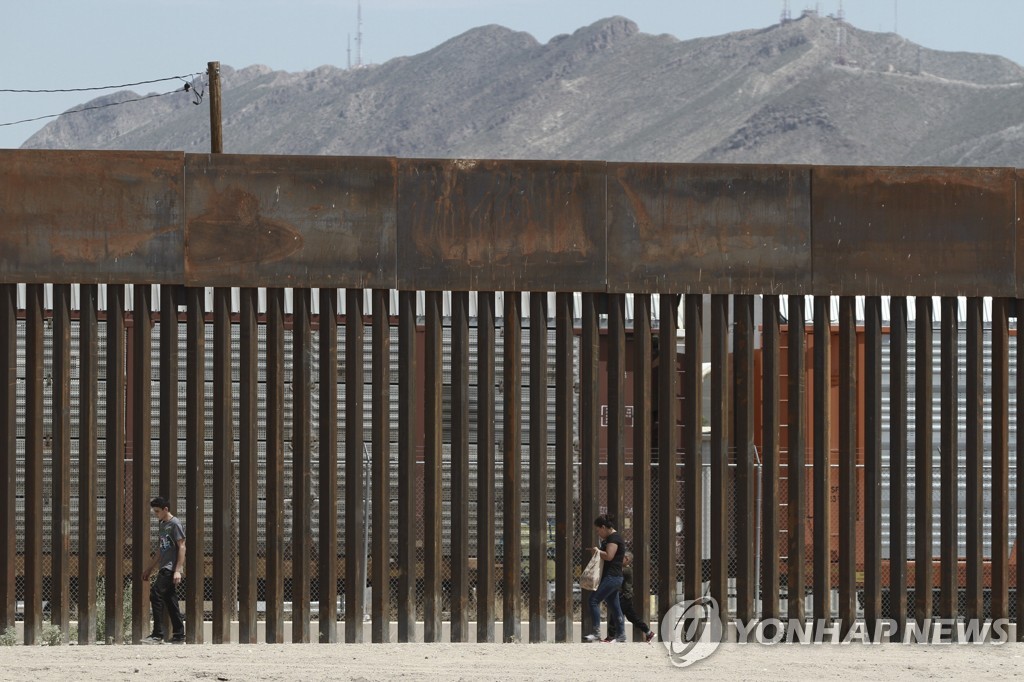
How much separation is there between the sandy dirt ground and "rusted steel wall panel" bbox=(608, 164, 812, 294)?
2.44 meters

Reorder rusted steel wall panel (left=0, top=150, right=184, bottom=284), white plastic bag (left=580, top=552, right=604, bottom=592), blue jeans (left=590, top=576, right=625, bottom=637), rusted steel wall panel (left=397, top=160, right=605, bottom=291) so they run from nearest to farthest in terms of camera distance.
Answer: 1. rusted steel wall panel (left=0, top=150, right=184, bottom=284)
2. rusted steel wall panel (left=397, top=160, right=605, bottom=291)
3. white plastic bag (left=580, top=552, right=604, bottom=592)
4. blue jeans (left=590, top=576, right=625, bottom=637)

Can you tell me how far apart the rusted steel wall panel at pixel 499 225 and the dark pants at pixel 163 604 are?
3.23 metres

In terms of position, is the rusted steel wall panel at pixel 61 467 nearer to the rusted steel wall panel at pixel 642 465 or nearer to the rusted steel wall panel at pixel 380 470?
the rusted steel wall panel at pixel 380 470

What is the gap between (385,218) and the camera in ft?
31.6

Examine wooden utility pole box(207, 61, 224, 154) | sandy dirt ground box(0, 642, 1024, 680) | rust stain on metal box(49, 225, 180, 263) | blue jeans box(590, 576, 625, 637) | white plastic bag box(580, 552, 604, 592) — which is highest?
wooden utility pole box(207, 61, 224, 154)

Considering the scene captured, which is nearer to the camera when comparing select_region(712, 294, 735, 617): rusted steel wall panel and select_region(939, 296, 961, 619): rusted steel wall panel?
select_region(712, 294, 735, 617): rusted steel wall panel

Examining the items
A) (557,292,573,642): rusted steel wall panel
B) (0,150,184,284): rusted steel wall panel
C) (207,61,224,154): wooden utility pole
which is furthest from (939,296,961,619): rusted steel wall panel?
(207,61,224,154): wooden utility pole

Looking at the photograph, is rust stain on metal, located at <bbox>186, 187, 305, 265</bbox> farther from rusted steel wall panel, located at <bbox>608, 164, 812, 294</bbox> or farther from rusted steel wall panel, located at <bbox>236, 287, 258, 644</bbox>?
rusted steel wall panel, located at <bbox>608, 164, 812, 294</bbox>

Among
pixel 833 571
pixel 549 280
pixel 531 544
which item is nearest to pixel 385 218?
pixel 549 280

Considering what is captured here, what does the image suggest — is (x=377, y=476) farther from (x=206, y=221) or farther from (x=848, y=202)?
(x=848, y=202)

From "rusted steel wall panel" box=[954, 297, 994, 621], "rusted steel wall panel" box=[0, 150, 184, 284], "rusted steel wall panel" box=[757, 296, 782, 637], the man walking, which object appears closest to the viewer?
"rusted steel wall panel" box=[0, 150, 184, 284]

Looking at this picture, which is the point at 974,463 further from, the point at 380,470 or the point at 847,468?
the point at 380,470

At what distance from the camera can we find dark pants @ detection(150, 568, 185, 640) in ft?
35.5

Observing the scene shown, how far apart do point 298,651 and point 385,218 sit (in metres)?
2.88
